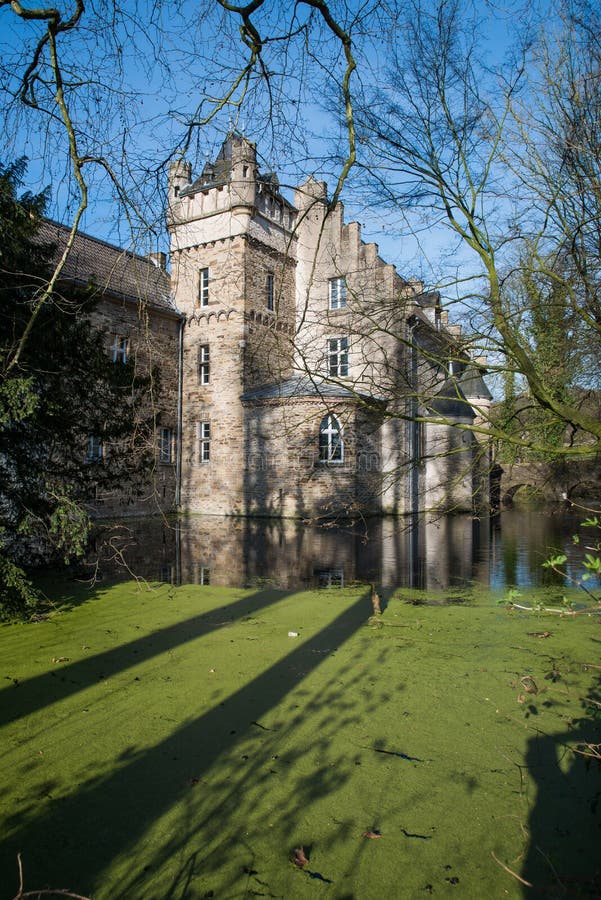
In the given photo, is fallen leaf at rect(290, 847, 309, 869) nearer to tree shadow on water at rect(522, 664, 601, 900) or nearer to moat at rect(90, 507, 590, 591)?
tree shadow on water at rect(522, 664, 601, 900)

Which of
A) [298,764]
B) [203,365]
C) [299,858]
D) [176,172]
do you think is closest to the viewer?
[299,858]

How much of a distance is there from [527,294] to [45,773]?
6633 mm

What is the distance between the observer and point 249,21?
3309 mm

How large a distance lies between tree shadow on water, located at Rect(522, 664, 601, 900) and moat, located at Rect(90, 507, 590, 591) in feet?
9.03

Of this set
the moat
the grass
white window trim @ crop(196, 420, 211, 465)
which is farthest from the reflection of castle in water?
white window trim @ crop(196, 420, 211, 465)

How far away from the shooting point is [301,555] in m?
11.3

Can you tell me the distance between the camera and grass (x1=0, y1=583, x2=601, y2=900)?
216cm

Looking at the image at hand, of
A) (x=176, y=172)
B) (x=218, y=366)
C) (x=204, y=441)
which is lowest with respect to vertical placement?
(x=204, y=441)

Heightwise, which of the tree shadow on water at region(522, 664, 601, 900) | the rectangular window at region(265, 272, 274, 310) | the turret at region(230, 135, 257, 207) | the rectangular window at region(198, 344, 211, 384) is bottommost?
the tree shadow on water at region(522, 664, 601, 900)

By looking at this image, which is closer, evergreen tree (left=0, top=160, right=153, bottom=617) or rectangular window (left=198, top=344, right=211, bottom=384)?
evergreen tree (left=0, top=160, right=153, bottom=617)

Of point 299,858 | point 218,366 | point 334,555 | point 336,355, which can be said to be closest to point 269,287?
point 218,366

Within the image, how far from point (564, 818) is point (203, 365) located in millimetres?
20176

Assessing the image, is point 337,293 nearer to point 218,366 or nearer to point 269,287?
point 269,287

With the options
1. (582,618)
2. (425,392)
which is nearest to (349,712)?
(425,392)
